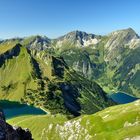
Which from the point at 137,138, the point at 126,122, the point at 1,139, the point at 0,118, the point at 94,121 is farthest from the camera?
the point at 94,121

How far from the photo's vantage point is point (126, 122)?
594 ft

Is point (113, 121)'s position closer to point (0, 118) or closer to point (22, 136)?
point (22, 136)

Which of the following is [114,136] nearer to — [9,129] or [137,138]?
[137,138]

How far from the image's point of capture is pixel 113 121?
186375 millimetres

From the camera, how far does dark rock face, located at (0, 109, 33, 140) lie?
159 feet

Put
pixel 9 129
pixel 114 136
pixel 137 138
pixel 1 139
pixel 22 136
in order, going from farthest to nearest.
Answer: pixel 114 136 → pixel 137 138 → pixel 22 136 → pixel 9 129 → pixel 1 139

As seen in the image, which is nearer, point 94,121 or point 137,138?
point 137,138

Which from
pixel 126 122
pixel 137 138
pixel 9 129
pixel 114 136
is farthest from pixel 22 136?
pixel 126 122

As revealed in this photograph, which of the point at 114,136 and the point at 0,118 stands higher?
the point at 0,118

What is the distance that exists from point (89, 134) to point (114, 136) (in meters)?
46.0

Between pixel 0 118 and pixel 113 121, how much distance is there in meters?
142

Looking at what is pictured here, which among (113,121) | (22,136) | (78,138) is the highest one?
(22,136)

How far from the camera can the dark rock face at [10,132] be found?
159 feet

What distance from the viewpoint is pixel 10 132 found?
5372cm
